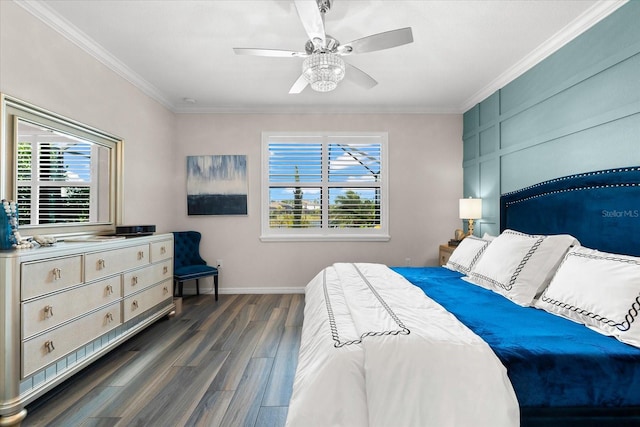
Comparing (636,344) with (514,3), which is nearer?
(636,344)

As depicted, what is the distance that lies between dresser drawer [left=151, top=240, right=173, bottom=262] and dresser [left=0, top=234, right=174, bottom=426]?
0.14 meters

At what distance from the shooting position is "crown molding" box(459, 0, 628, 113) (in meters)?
2.17

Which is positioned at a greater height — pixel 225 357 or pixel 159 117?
pixel 159 117

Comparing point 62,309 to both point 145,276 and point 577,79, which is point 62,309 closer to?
point 145,276

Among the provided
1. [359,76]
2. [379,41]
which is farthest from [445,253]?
[379,41]

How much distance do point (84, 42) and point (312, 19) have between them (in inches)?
82.9

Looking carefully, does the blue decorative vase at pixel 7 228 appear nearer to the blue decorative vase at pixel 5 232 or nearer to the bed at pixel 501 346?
the blue decorative vase at pixel 5 232

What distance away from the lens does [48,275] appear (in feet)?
6.14

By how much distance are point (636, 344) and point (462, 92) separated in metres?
3.26

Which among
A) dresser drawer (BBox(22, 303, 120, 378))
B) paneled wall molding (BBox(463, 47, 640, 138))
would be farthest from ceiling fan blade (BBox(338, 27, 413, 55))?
dresser drawer (BBox(22, 303, 120, 378))

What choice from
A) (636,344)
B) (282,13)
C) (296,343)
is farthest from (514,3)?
(296,343)

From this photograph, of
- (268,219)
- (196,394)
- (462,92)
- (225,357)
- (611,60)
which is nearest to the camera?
(196,394)

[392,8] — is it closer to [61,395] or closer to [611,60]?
[611,60]

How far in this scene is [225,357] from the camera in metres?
→ 2.45
